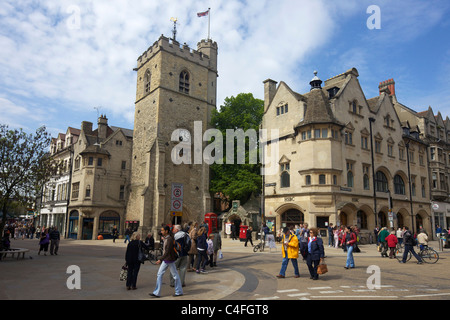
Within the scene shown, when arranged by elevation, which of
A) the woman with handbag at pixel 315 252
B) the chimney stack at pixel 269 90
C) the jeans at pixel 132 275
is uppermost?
the chimney stack at pixel 269 90

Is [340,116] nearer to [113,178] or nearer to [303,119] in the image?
[303,119]

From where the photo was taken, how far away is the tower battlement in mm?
39531

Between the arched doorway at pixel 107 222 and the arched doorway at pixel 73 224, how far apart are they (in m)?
3.15

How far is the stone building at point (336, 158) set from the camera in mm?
27125

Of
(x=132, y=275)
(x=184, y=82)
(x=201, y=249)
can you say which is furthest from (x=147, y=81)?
(x=132, y=275)

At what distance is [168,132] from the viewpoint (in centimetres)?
3812

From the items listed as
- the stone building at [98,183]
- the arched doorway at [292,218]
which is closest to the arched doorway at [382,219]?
the arched doorway at [292,218]

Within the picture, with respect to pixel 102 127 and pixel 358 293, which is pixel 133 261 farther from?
pixel 102 127

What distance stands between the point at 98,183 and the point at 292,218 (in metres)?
23.9

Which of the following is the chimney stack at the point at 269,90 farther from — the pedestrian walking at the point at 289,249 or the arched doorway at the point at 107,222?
the pedestrian walking at the point at 289,249

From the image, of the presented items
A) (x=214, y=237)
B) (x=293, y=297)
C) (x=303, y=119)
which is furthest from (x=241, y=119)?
(x=293, y=297)

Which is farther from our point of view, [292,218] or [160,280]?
[292,218]

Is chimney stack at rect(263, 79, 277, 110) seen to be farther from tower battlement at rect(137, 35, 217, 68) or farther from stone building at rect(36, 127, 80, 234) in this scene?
stone building at rect(36, 127, 80, 234)
